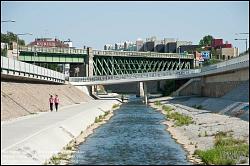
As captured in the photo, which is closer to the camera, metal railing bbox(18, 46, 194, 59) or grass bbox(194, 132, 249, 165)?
grass bbox(194, 132, 249, 165)

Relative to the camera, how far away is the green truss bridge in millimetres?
121062

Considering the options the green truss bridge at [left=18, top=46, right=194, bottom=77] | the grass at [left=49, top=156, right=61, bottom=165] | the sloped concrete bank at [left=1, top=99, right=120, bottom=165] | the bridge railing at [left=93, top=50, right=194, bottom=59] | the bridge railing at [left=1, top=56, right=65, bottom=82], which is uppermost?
the bridge railing at [left=93, top=50, right=194, bottom=59]

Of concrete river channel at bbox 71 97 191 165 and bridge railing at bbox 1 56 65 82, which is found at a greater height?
bridge railing at bbox 1 56 65 82

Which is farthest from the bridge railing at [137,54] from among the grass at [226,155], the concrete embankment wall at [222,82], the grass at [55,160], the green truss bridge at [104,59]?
the grass at [226,155]

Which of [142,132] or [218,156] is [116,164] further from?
[142,132]

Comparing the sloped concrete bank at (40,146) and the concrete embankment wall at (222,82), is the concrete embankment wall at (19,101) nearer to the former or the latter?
the sloped concrete bank at (40,146)

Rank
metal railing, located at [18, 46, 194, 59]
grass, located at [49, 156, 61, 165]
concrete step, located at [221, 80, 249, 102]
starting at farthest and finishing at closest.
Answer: metal railing, located at [18, 46, 194, 59] < concrete step, located at [221, 80, 249, 102] < grass, located at [49, 156, 61, 165]

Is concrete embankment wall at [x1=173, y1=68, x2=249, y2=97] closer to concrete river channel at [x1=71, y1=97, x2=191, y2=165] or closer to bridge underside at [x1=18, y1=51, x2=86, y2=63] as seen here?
bridge underside at [x1=18, y1=51, x2=86, y2=63]

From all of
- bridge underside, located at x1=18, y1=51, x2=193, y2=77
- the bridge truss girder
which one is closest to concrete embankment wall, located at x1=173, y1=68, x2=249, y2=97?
bridge underside, located at x1=18, y1=51, x2=193, y2=77

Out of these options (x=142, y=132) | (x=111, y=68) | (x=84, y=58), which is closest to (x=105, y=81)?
(x=84, y=58)

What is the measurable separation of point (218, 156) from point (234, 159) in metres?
1.07

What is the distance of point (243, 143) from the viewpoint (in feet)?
90.1

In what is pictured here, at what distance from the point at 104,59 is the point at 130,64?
14.5 metres

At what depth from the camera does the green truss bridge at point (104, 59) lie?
121 m
